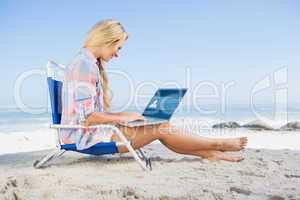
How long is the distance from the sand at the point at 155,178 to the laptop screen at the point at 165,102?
47cm

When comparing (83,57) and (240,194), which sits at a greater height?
(83,57)

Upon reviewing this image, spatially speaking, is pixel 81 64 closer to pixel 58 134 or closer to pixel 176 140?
pixel 58 134

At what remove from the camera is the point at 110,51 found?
345 centimetres

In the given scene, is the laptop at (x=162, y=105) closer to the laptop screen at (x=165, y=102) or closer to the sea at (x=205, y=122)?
the laptop screen at (x=165, y=102)

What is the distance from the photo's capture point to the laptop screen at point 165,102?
3.37m

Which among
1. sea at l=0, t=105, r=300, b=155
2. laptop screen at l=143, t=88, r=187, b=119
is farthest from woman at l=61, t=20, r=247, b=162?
sea at l=0, t=105, r=300, b=155

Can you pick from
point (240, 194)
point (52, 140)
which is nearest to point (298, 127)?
point (52, 140)

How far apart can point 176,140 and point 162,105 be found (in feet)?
1.10

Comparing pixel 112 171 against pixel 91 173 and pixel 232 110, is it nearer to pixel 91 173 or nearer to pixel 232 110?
pixel 91 173

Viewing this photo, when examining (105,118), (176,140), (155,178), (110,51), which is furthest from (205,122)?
(155,178)

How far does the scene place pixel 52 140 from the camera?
646cm

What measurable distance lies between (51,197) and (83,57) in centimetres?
135

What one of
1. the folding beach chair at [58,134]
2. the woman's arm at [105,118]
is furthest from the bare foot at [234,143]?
the woman's arm at [105,118]

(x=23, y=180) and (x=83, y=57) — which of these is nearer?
(x=23, y=180)
